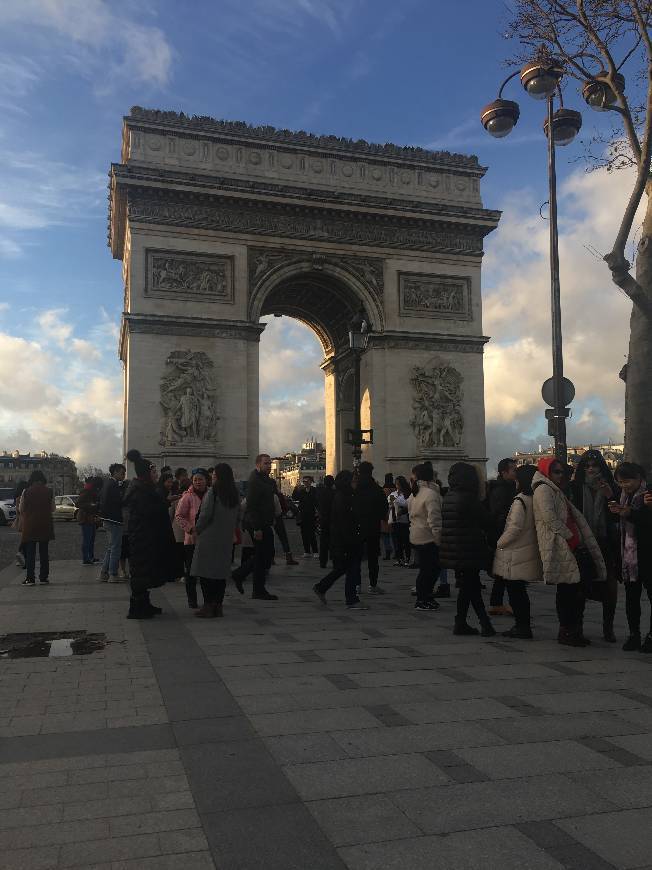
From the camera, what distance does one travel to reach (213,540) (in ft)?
28.3

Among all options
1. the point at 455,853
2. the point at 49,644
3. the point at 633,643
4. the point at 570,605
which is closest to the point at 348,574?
the point at 570,605

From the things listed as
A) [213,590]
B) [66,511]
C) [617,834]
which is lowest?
[617,834]

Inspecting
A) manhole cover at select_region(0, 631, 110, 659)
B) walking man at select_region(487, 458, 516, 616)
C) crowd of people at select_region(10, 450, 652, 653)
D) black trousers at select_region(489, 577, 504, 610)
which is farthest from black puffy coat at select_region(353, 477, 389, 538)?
manhole cover at select_region(0, 631, 110, 659)

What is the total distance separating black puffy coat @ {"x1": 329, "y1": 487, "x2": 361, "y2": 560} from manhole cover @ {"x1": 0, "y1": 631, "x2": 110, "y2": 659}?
9.98 ft

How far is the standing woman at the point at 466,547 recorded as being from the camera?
24.2ft

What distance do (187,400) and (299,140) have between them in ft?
34.6

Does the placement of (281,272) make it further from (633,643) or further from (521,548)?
(633,643)

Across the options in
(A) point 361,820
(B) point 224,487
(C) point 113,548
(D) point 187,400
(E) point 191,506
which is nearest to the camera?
(A) point 361,820

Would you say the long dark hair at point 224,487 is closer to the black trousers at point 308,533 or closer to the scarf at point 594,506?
the scarf at point 594,506

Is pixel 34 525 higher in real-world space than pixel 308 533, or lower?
higher

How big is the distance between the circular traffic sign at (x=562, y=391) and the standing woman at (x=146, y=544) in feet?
20.6

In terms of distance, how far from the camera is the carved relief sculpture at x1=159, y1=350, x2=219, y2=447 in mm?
26328

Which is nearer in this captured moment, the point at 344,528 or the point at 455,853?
the point at 455,853

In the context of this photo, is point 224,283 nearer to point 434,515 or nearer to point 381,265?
point 381,265
